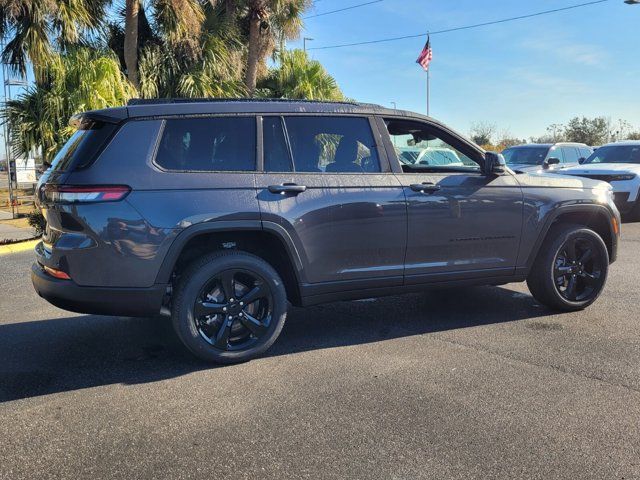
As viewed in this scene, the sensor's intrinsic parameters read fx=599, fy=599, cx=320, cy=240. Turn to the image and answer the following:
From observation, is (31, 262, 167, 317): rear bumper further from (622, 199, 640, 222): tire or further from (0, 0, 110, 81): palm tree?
(622, 199, 640, 222): tire

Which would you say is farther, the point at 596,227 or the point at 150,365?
the point at 596,227

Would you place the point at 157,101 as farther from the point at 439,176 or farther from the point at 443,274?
the point at 443,274

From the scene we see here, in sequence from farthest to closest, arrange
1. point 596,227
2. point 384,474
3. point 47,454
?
point 596,227
point 47,454
point 384,474

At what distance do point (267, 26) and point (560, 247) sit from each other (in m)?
14.2

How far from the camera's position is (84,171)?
3.91 meters

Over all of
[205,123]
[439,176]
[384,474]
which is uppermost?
[205,123]

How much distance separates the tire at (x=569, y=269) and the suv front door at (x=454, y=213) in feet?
1.34

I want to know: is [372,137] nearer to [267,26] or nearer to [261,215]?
[261,215]

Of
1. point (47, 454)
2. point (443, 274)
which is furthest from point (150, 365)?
point (443, 274)

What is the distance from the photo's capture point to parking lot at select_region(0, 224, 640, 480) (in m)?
2.95

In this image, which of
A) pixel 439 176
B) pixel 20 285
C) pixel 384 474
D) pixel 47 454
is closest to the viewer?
pixel 384 474

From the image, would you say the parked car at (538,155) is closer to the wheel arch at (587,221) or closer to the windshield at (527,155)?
the windshield at (527,155)

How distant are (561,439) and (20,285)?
619cm

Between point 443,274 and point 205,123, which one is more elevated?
point 205,123
